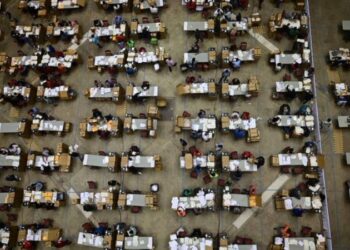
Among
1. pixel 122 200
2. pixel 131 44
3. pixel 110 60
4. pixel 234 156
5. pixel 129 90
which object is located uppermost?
pixel 131 44

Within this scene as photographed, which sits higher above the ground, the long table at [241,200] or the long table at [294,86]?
the long table at [294,86]

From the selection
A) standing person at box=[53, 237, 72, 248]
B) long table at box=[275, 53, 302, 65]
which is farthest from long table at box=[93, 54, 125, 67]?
standing person at box=[53, 237, 72, 248]

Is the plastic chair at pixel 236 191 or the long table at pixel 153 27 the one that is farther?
the long table at pixel 153 27

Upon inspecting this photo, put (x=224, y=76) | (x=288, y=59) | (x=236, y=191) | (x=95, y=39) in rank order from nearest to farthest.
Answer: (x=236, y=191), (x=288, y=59), (x=224, y=76), (x=95, y=39)

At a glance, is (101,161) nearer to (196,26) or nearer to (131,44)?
(131,44)

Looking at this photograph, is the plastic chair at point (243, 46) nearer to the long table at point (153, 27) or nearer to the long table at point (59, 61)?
the long table at point (153, 27)

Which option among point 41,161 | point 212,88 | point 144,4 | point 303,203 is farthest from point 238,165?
point 144,4

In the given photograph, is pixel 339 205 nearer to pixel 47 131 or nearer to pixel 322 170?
pixel 322 170

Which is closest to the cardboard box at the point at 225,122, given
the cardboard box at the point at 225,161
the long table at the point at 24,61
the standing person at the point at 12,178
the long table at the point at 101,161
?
the cardboard box at the point at 225,161

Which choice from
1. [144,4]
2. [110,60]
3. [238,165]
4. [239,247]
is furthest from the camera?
[144,4]
